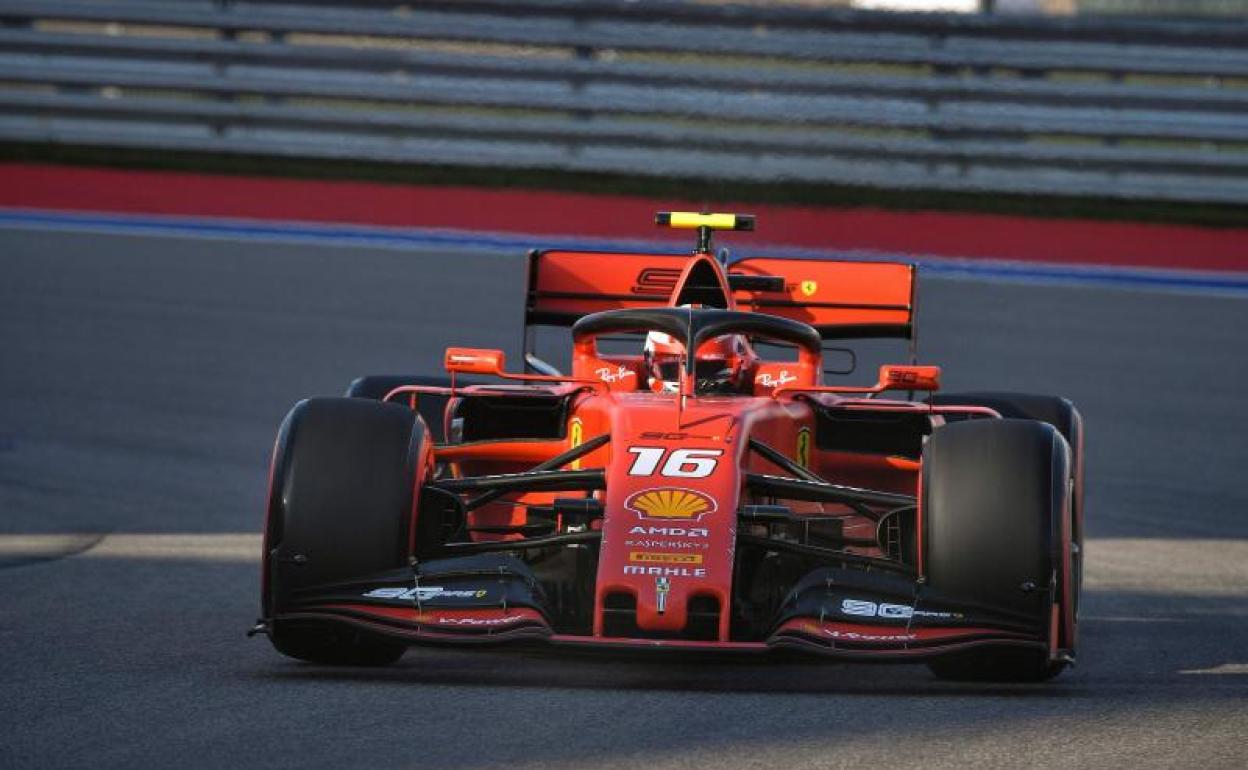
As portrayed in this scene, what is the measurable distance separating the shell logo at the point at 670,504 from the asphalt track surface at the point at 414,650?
44 centimetres

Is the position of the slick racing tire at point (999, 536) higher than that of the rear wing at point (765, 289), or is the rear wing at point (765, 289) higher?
the rear wing at point (765, 289)

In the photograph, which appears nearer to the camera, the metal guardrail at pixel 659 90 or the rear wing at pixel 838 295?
the rear wing at pixel 838 295

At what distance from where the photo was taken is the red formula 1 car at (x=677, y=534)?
7215mm

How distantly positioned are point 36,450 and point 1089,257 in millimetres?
9199

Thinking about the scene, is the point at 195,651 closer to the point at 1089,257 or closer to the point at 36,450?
the point at 36,450

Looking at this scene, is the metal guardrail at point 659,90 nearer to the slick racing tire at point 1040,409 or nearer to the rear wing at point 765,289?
the rear wing at point 765,289

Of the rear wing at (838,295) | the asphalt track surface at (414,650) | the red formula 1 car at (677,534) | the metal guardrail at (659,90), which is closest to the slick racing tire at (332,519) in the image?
the red formula 1 car at (677,534)

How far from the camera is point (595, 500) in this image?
7719 mm

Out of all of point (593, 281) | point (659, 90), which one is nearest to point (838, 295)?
point (593, 281)

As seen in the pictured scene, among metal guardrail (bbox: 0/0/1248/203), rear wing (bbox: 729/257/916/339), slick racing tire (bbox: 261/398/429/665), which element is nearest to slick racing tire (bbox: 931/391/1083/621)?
rear wing (bbox: 729/257/916/339)

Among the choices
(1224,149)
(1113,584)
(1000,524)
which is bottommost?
(1113,584)

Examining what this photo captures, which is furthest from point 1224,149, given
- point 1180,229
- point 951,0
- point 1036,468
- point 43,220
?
point 1036,468

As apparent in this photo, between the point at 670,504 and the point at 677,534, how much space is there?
134mm

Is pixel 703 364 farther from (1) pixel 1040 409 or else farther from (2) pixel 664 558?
(2) pixel 664 558
